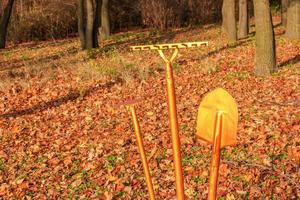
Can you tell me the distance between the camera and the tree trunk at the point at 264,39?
9.58 metres

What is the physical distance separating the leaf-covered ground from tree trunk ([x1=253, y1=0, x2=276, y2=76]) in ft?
0.95

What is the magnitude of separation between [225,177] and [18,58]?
1496cm

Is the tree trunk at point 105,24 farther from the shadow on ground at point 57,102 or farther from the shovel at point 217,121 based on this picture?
the shovel at point 217,121

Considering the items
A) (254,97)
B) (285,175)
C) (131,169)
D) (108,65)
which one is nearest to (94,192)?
(131,169)

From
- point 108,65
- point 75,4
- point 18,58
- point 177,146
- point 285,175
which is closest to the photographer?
point 177,146

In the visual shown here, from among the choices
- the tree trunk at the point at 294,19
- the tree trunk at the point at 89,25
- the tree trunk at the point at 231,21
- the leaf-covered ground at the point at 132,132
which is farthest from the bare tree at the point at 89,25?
the tree trunk at the point at 294,19

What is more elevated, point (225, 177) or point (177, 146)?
point (177, 146)

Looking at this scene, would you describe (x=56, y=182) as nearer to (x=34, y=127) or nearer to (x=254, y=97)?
(x=34, y=127)

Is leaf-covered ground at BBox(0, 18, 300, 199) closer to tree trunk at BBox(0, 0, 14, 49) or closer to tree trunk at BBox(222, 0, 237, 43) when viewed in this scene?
tree trunk at BBox(222, 0, 237, 43)

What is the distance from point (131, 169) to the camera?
6.02m

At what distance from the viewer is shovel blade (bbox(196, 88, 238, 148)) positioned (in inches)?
58.6

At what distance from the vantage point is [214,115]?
1515 millimetres

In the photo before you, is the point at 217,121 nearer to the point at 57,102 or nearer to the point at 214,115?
the point at 214,115

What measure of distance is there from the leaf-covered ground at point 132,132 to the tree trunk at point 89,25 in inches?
184
